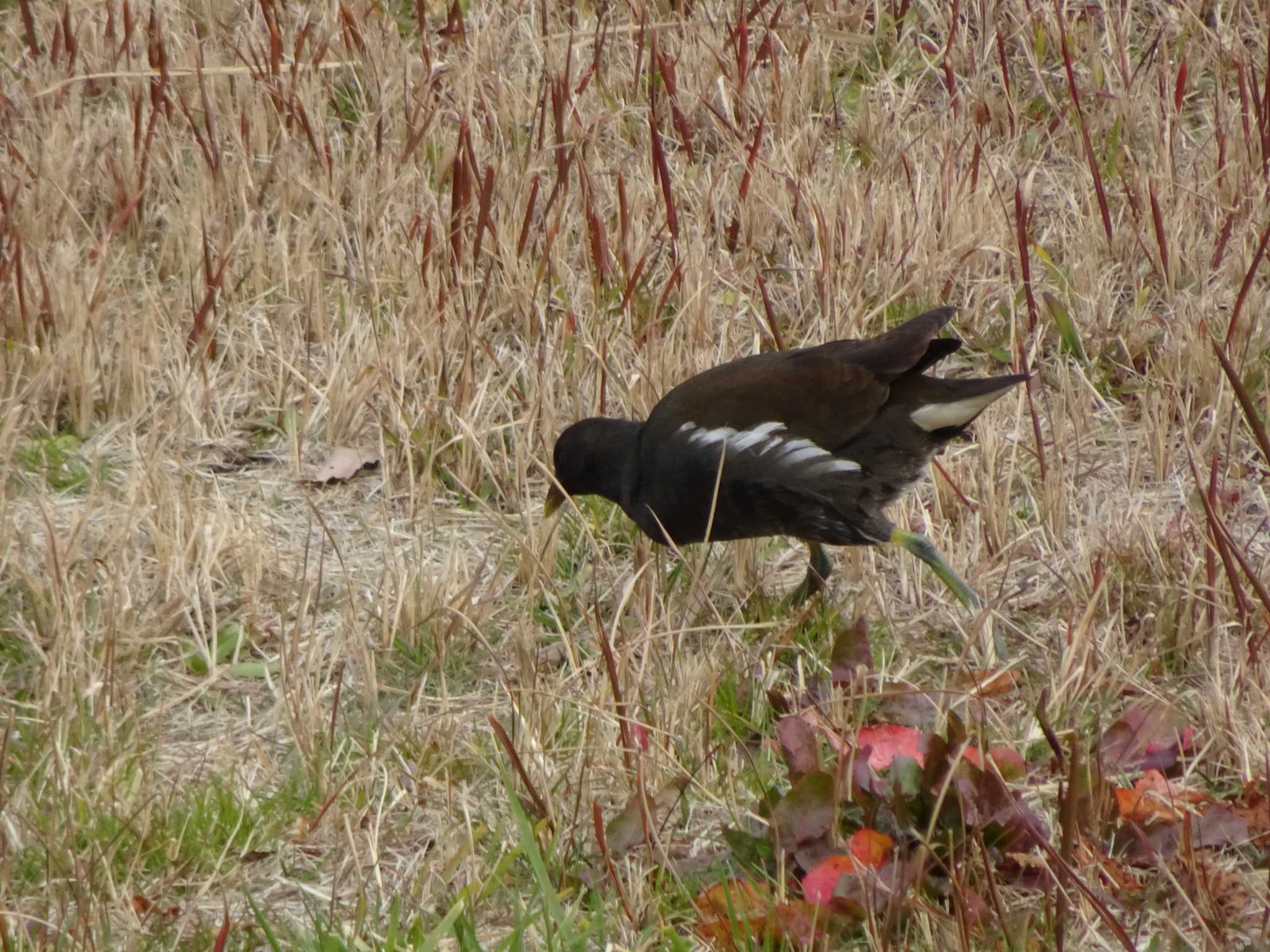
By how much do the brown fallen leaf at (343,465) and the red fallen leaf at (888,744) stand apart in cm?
202

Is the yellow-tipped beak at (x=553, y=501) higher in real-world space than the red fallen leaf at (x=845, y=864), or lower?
lower

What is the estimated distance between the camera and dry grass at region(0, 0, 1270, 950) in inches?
115

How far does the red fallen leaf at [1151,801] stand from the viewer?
105 inches

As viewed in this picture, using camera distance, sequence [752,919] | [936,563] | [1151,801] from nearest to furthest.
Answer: [752,919], [1151,801], [936,563]

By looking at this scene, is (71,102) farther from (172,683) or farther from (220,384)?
(172,683)

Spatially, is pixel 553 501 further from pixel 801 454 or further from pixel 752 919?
pixel 752 919

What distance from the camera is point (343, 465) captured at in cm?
434

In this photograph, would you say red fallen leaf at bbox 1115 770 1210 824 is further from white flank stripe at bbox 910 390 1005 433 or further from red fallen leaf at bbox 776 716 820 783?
white flank stripe at bbox 910 390 1005 433

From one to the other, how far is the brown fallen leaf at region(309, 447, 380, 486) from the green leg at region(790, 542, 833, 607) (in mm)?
1309

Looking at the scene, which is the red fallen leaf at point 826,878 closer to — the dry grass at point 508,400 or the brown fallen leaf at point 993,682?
A: the dry grass at point 508,400

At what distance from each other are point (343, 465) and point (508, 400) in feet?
1.70

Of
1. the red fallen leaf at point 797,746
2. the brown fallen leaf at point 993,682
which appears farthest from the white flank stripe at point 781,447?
the red fallen leaf at point 797,746

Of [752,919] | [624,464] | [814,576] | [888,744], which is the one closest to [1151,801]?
[888,744]

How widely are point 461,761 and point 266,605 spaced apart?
89 cm
